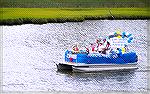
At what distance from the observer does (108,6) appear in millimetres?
67438

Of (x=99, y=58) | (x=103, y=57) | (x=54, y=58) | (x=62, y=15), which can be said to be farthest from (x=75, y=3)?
(x=99, y=58)

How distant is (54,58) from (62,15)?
24.6 metres

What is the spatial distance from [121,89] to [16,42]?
643 inches

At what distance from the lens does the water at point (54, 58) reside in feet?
80.6

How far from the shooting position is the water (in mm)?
24578

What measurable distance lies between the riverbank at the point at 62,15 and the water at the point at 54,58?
2.78 ft

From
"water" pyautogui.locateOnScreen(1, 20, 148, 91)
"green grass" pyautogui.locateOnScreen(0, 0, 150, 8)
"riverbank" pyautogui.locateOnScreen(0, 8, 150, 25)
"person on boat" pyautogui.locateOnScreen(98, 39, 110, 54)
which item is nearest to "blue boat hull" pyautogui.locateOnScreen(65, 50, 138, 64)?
"person on boat" pyautogui.locateOnScreen(98, 39, 110, 54)

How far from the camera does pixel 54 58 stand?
32062mm

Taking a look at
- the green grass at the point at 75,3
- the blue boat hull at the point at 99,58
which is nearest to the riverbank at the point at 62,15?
the green grass at the point at 75,3

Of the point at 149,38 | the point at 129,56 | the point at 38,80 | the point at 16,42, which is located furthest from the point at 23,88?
the point at 149,38

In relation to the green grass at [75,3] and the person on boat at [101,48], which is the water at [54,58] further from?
the green grass at [75,3]

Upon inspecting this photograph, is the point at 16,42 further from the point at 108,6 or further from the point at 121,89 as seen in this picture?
the point at 108,6

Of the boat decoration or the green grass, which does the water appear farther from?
the green grass

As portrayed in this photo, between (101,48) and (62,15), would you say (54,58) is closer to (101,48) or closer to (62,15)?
(101,48)
